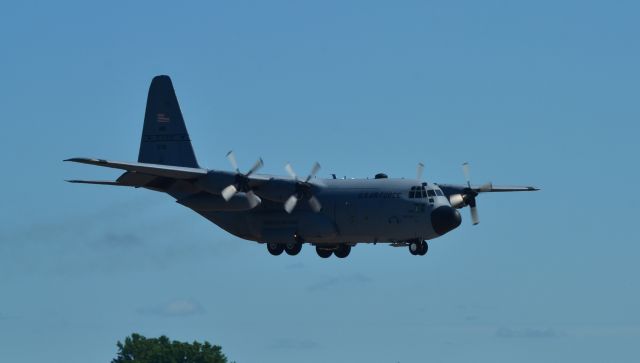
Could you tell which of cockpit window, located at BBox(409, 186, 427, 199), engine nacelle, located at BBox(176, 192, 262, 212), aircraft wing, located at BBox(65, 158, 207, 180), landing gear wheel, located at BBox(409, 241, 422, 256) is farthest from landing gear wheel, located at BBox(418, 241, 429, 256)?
aircraft wing, located at BBox(65, 158, 207, 180)

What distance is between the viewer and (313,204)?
63.4m

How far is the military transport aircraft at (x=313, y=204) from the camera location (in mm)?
61031

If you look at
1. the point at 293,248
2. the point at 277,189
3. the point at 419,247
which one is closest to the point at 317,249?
the point at 293,248

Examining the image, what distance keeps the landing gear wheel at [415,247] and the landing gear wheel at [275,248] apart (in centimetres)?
633

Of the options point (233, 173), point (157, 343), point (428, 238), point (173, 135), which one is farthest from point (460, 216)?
point (157, 343)

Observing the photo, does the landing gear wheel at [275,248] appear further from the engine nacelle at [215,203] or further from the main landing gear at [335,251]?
the engine nacelle at [215,203]

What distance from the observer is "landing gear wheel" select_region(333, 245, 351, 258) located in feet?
217

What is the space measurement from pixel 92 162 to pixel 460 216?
1635 cm

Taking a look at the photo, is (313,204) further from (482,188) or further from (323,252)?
(482,188)

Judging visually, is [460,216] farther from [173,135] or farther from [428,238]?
[173,135]

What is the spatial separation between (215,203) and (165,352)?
3948 cm

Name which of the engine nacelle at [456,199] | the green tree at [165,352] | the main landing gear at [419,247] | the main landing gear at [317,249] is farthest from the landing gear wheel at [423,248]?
the green tree at [165,352]

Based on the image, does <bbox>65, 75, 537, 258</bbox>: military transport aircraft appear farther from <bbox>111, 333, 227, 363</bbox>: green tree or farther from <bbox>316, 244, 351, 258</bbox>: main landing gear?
<bbox>111, 333, 227, 363</bbox>: green tree

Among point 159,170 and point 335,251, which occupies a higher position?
point 159,170
